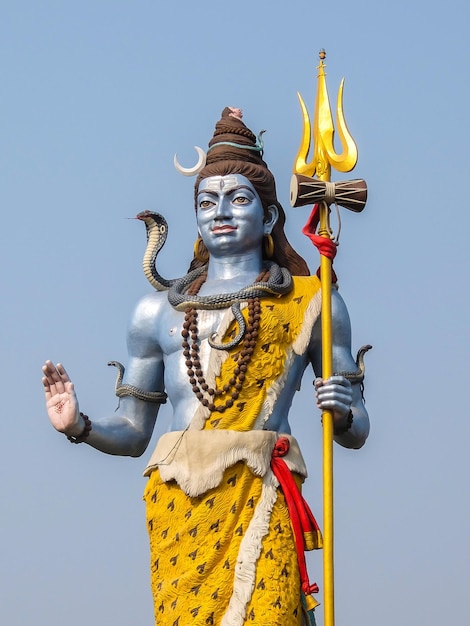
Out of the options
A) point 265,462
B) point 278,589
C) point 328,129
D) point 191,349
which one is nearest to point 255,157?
point 328,129

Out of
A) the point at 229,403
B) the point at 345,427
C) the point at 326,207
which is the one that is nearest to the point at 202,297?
the point at 229,403

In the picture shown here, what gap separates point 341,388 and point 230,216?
132 centimetres

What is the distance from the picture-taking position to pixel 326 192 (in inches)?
388

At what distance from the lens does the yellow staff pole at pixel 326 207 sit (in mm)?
9461

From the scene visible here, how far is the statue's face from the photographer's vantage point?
400 inches

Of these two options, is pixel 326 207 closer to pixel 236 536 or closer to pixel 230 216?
pixel 230 216

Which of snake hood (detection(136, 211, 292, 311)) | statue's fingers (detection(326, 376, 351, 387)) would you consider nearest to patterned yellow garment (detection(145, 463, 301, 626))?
statue's fingers (detection(326, 376, 351, 387))

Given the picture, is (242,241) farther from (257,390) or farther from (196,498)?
(196,498)

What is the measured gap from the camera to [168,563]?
965 centimetres

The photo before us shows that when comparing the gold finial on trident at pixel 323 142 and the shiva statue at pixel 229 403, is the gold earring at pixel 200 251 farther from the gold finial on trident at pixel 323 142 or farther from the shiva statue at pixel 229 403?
the gold finial on trident at pixel 323 142

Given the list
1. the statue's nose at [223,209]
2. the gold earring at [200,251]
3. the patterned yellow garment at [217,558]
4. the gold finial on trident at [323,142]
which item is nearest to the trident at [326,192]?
the gold finial on trident at [323,142]

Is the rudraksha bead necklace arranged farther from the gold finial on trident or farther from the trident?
the gold finial on trident

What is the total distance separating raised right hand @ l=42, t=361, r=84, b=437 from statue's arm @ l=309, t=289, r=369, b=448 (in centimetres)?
145

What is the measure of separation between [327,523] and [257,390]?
35.5 inches
